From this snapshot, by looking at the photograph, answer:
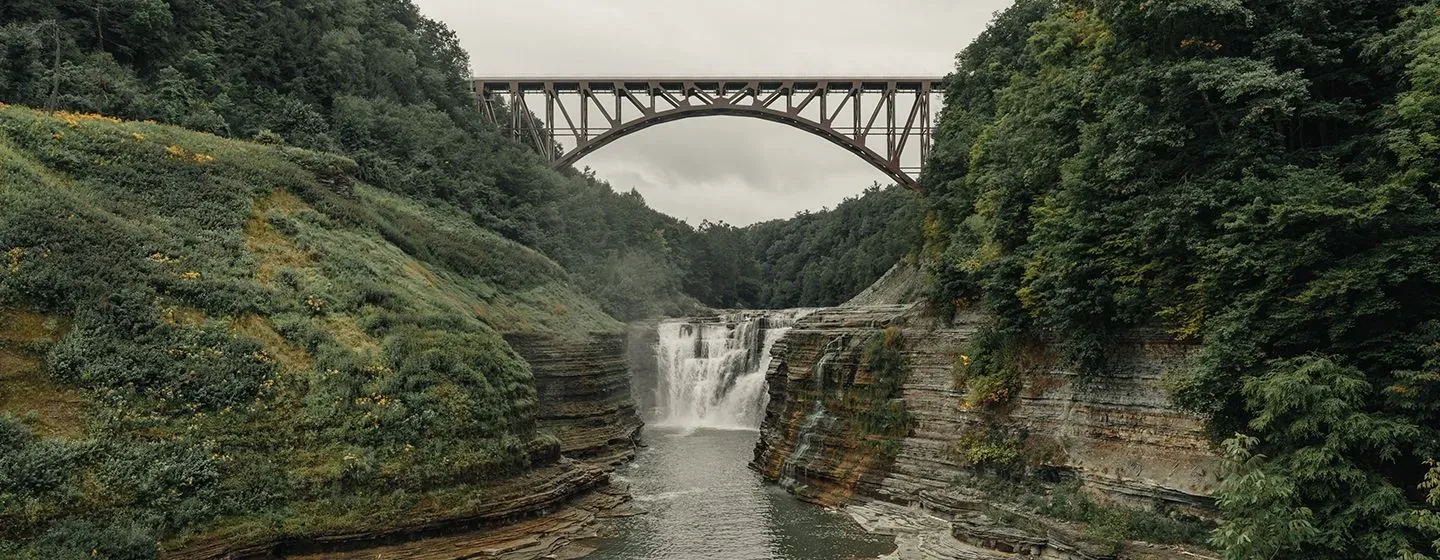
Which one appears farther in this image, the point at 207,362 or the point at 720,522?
the point at 720,522

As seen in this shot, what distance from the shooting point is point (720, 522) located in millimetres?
21672

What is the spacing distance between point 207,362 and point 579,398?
1564cm

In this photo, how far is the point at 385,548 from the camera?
53.4 feet

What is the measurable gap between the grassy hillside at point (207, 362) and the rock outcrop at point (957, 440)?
9160 millimetres

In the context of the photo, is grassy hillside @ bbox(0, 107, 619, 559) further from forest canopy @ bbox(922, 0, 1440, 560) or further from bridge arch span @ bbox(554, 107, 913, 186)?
Answer: bridge arch span @ bbox(554, 107, 913, 186)

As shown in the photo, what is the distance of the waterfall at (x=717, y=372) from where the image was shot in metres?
40.9

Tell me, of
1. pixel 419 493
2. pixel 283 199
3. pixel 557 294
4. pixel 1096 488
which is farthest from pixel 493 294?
pixel 1096 488

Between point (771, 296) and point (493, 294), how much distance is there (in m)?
68.3

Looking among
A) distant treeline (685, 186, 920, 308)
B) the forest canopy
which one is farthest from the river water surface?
distant treeline (685, 186, 920, 308)

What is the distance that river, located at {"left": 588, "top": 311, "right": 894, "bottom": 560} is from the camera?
1934 centimetres

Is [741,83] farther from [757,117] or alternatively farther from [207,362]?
[207,362]

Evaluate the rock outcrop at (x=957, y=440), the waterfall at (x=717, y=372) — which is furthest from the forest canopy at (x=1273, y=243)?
the waterfall at (x=717, y=372)

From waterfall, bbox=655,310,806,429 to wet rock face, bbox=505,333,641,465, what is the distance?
7.57 metres

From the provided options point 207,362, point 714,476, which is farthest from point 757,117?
point 207,362
